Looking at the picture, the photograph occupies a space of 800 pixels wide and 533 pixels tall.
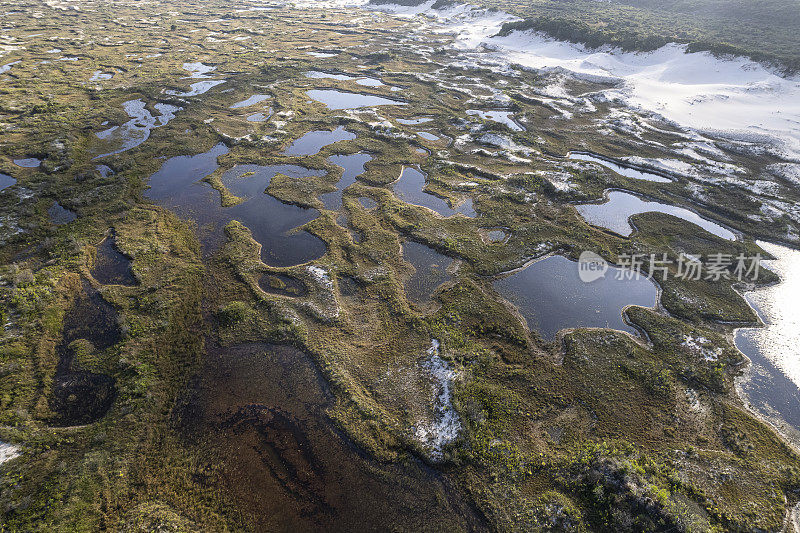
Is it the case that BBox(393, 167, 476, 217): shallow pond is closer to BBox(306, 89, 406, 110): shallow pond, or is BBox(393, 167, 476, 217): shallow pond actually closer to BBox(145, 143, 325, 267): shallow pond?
BBox(145, 143, 325, 267): shallow pond

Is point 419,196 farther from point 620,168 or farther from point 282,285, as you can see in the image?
point 620,168

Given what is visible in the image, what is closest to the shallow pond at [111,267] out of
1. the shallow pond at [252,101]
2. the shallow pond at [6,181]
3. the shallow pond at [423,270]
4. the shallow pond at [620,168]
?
the shallow pond at [6,181]

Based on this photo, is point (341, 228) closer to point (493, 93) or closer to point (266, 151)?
point (266, 151)

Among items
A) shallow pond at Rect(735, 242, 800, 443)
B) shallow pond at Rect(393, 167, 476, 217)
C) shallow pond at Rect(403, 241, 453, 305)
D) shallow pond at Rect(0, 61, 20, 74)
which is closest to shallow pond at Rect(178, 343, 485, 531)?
shallow pond at Rect(403, 241, 453, 305)

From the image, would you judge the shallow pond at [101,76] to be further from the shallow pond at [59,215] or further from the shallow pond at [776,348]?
the shallow pond at [776,348]

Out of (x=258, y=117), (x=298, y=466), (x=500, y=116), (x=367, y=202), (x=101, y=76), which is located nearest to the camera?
(x=298, y=466)

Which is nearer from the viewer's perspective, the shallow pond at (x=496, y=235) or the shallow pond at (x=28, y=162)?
the shallow pond at (x=496, y=235)

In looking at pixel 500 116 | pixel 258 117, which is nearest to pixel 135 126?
pixel 258 117
